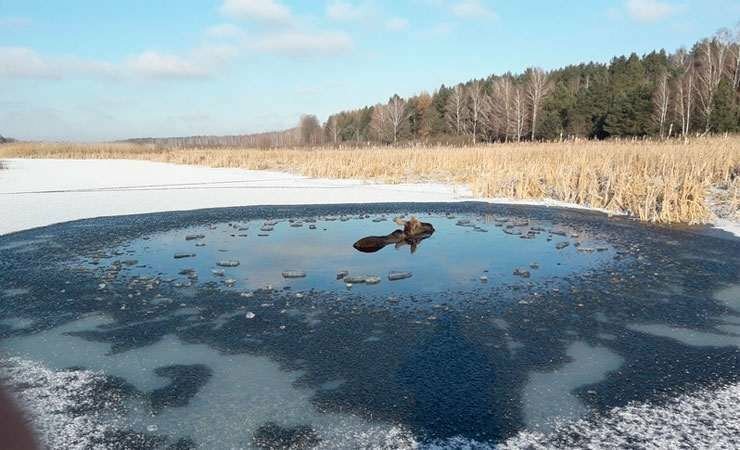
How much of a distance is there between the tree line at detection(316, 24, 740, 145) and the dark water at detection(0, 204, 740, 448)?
15539 mm

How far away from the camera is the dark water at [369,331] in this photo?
2.92 meters

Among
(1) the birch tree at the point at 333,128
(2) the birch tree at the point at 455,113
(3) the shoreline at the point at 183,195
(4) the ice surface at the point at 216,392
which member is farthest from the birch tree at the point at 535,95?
(4) the ice surface at the point at 216,392

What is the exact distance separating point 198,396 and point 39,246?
5414mm

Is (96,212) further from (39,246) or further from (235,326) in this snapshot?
(235,326)

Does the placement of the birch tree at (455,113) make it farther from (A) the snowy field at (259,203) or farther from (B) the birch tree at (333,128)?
(A) the snowy field at (259,203)

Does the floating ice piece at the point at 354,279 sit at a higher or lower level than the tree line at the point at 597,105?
lower

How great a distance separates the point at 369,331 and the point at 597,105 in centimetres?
4297

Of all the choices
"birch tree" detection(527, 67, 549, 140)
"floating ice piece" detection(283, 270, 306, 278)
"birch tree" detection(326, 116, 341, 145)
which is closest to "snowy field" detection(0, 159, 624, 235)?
"floating ice piece" detection(283, 270, 306, 278)

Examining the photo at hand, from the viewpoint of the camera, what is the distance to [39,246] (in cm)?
722

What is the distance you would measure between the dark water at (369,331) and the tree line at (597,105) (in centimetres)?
1554

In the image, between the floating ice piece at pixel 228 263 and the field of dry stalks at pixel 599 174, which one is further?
the field of dry stalks at pixel 599 174

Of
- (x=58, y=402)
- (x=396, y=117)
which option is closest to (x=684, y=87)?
(x=396, y=117)

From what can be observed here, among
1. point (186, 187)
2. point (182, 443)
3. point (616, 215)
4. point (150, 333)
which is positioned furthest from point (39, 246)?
point (616, 215)

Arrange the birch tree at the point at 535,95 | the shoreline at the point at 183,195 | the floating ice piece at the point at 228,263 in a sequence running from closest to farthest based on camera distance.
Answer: the floating ice piece at the point at 228,263, the shoreline at the point at 183,195, the birch tree at the point at 535,95
